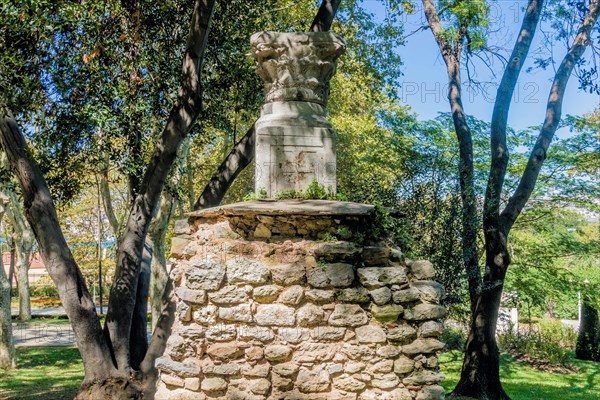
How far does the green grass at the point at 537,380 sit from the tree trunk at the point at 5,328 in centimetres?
899

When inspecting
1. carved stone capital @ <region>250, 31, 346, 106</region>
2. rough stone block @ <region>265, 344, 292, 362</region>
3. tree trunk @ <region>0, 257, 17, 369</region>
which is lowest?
tree trunk @ <region>0, 257, 17, 369</region>

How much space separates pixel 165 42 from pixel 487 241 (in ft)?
19.4

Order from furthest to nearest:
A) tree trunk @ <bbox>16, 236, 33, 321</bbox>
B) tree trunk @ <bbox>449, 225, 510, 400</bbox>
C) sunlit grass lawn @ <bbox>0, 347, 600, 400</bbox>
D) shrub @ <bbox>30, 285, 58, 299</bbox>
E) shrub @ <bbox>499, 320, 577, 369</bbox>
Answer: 1. shrub @ <bbox>30, 285, 58, 299</bbox>
2. tree trunk @ <bbox>16, 236, 33, 321</bbox>
3. shrub @ <bbox>499, 320, 577, 369</bbox>
4. sunlit grass lawn @ <bbox>0, 347, 600, 400</bbox>
5. tree trunk @ <bbox>449, 225, 510, 400</bbox>

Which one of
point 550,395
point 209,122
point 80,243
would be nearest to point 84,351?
point 209,122

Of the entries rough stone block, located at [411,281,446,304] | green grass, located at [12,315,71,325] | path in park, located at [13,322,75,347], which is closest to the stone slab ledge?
rough stone block, located at [411,281,446,304]

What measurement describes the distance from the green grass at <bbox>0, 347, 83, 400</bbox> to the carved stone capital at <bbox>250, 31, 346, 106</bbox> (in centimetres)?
634

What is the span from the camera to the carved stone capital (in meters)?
5.39

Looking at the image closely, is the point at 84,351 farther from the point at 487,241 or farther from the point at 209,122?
the point at 487,241

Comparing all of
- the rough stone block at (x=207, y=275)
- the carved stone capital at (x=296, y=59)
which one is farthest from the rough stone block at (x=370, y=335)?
the carved stone capital at (x=296, y=59)

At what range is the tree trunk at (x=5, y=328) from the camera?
1043cm

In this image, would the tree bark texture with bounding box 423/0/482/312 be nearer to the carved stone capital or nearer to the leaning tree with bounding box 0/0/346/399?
the carved stone capital

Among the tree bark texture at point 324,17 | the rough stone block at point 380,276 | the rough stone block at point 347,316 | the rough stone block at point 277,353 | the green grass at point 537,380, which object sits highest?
the tree bark texture at point 324,17

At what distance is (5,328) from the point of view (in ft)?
34.7

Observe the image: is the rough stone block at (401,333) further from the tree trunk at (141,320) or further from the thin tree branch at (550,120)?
the thin tree branch at (550,120)
